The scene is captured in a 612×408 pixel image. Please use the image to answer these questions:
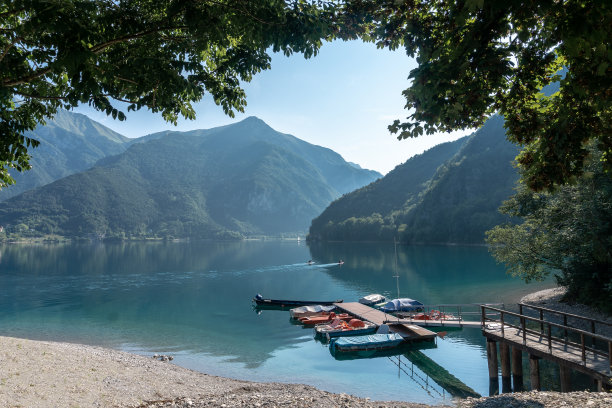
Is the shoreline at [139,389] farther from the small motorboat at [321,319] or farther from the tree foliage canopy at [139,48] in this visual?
the small motorboat at [321,319]

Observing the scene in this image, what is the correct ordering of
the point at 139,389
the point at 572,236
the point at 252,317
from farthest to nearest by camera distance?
the point at 252,317 → the point at 572,236 → the point at 139,389

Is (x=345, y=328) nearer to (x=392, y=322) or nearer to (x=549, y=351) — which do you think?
(x=392, y=322)

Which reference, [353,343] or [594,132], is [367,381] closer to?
[353,343]

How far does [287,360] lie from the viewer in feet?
87.0

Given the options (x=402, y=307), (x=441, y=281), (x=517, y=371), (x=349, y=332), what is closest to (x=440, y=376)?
(x=517, y=371)

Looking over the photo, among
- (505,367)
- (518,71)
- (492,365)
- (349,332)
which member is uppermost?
(518,71)

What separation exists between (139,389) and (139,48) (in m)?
15.8

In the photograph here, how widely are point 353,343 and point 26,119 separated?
78.8ft

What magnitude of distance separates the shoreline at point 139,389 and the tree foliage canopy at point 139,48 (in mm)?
9787

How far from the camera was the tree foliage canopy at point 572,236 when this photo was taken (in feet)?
88.2

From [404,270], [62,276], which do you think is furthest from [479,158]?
[62,276]

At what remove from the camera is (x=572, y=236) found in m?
28.3

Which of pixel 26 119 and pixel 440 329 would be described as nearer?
pixel 26 119

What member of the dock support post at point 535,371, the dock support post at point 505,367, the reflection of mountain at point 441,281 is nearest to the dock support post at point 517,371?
the dock support post at point 505,367
